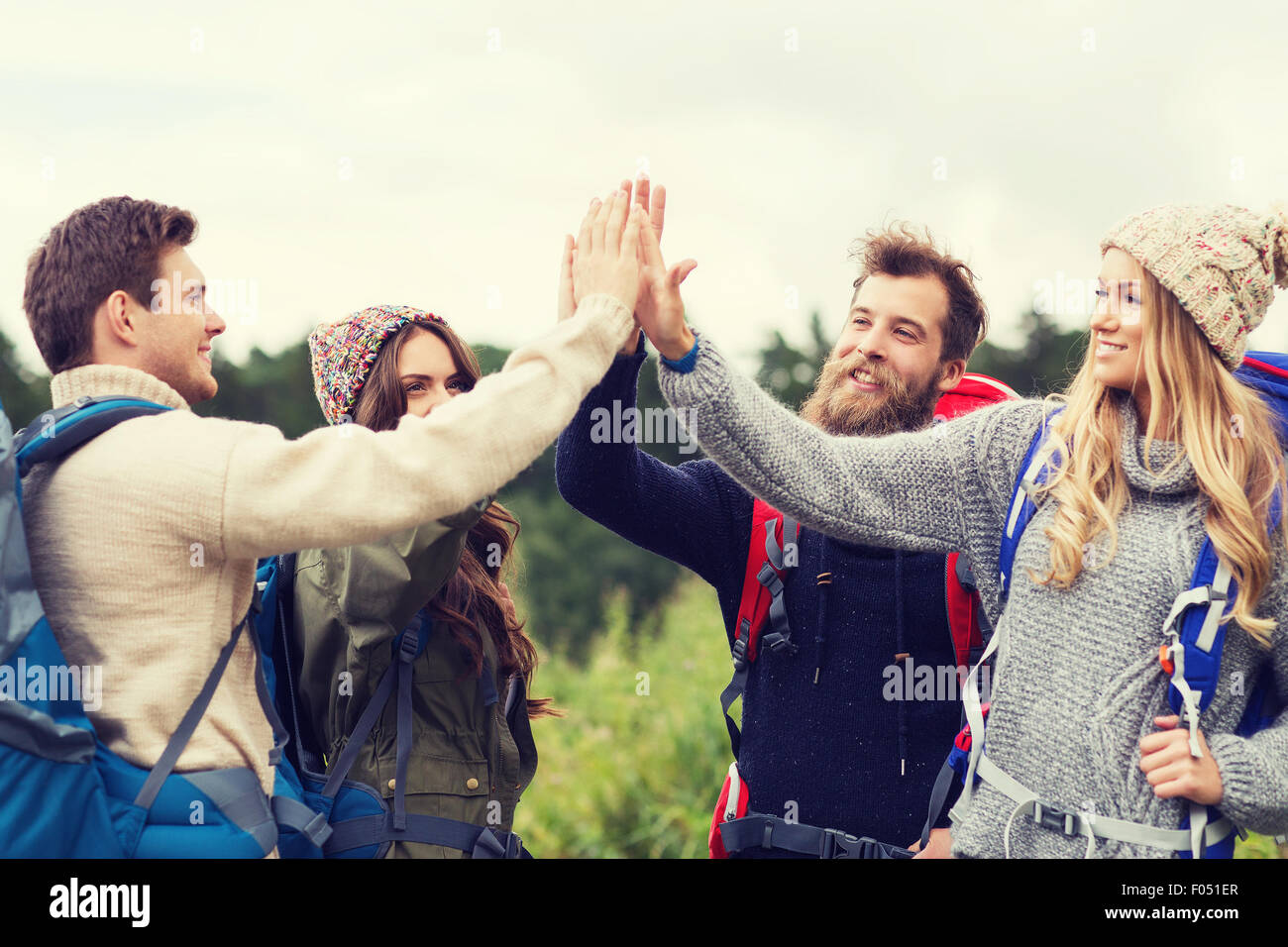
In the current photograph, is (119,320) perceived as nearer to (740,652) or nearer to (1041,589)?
(740,652)

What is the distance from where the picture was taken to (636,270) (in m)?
2.70

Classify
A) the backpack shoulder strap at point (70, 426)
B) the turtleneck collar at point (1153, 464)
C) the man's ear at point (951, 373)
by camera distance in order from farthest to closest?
the man's ear at point (951, 373)
the turtleneck collar at point (1153, 464)
the backpack shoulder strap at point (70, 426)

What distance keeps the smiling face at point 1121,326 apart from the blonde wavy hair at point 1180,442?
0.05 ft

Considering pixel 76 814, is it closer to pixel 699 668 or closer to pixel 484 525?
pixel 484 525

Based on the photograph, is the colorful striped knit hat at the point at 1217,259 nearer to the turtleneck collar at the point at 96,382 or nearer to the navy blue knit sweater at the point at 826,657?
the navy blue knit sweater at the point at 826,657

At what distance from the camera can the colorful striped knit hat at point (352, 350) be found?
314 cm

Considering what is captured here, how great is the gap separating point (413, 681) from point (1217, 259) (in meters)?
2.09

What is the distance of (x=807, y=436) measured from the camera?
2.84 metres

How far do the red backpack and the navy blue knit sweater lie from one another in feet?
0.14

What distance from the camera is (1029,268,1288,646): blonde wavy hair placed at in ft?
7.94

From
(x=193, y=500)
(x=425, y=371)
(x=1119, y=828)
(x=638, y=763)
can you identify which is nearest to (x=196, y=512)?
(x=193, y=500)

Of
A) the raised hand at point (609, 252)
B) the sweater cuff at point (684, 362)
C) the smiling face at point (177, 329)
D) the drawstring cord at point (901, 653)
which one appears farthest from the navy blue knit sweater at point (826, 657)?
the smiling face at point (177, 329)

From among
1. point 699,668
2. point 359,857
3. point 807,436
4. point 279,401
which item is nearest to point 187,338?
point 359,857

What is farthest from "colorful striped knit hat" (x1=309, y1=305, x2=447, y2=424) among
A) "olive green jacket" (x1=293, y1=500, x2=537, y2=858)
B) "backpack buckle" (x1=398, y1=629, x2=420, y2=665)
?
"backpack buckle" (x1=398, y1=629, x2=420, y2=665)
